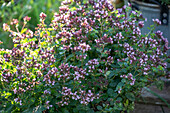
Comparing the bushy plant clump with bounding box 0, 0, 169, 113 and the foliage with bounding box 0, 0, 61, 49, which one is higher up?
the foliage with bounding box 0, 0, 61, 49

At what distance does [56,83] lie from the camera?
188cm

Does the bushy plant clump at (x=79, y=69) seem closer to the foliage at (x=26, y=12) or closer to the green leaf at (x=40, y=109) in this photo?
the green leaf at (x=40, y=109)

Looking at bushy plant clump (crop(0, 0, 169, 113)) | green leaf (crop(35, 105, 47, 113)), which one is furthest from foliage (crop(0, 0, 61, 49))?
green leaf (crop(35, 105, 47, 113))

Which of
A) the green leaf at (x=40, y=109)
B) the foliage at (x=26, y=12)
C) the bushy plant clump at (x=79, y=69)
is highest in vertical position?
the foliage at (x=26, y=12)

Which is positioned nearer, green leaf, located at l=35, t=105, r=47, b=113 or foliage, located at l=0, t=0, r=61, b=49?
green leaf, located at l=35, t=105, r=47, b=113

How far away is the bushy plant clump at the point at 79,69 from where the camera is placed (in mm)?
1832

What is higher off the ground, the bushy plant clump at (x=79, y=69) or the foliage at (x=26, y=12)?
the foliage at (x=26, y=12)

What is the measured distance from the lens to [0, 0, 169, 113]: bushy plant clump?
1832 mm

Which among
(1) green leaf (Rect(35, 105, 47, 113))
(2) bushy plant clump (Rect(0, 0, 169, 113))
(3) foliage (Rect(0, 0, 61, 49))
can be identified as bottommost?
(1) green leaf (Rect(35, 105, 47, 113))

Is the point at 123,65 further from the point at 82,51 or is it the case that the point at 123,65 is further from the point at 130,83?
the point at 82,51

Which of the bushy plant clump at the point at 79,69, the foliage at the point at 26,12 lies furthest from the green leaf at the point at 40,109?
the foliage at the point at 26,12

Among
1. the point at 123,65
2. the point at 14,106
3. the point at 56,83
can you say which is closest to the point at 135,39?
the point at 123,65

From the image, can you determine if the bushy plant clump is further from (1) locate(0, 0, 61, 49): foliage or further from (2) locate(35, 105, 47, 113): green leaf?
(1) locate(0, 0, 61, 49): foliage

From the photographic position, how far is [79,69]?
6.09 ft
